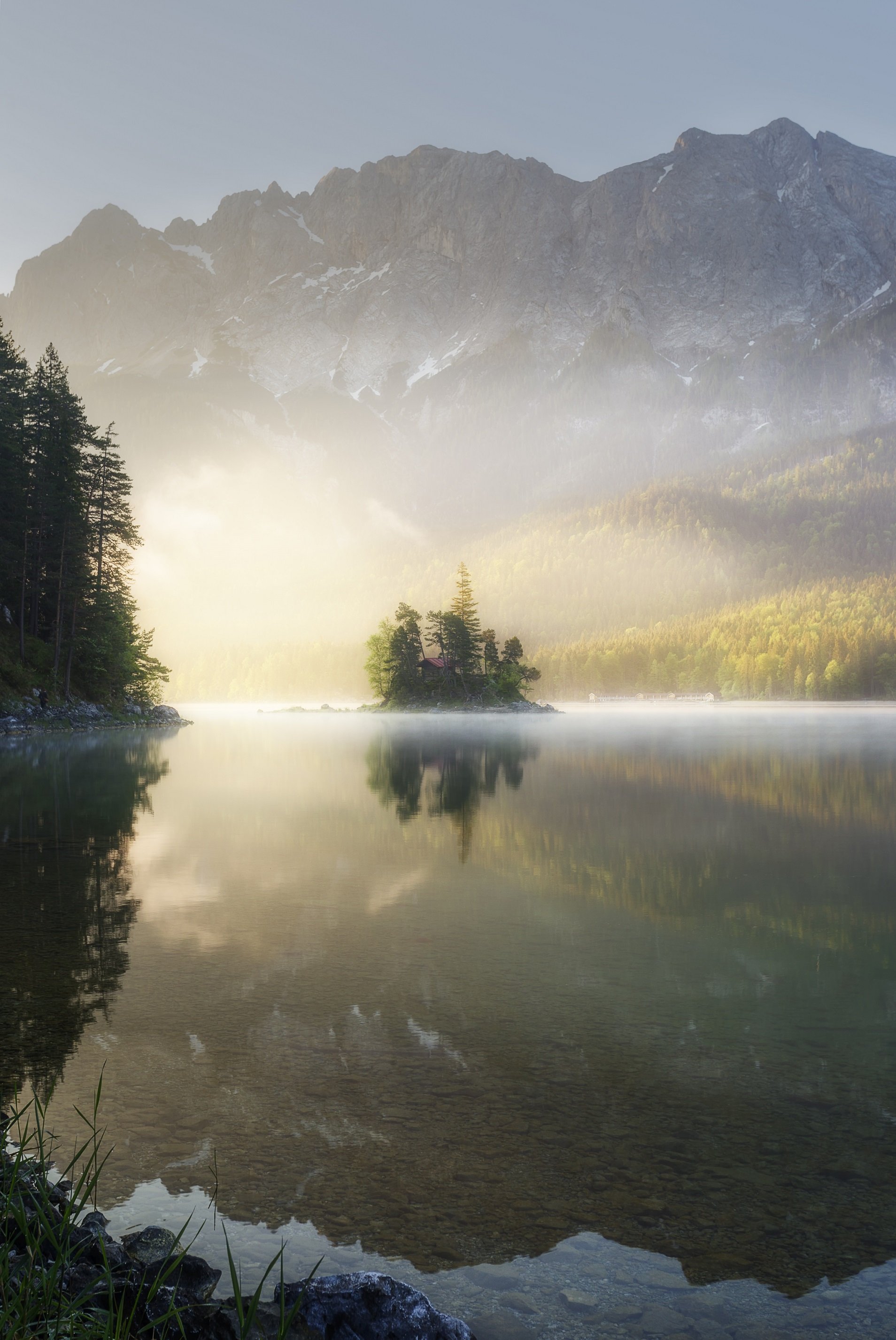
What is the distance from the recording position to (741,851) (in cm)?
1831

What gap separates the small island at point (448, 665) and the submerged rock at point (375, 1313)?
12840 centimetres

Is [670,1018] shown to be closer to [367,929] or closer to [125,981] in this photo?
[367,929]

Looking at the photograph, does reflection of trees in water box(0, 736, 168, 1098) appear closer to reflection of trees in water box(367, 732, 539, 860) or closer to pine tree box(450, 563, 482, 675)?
reflection of trees in water box(367, 732, 539, 860)

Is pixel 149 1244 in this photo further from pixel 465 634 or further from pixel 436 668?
pixel 436 668

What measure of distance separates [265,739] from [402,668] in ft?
229

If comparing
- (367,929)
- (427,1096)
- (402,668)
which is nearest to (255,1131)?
(427,1096)

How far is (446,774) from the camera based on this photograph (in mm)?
37375

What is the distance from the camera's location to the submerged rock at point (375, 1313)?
394 cm

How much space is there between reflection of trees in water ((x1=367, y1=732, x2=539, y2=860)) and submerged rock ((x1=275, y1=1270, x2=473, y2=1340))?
13.5 m

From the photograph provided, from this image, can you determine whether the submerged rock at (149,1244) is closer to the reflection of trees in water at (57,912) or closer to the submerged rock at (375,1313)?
the submerged rock at (375,1313)

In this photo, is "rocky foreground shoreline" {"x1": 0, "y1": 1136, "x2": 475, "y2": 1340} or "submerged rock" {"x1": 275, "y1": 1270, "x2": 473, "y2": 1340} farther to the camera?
"submerged rock" {"x1": 275, "y1": 1270, "x2": 473, "y2": 1340}

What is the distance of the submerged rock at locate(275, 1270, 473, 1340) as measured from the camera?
3.94m

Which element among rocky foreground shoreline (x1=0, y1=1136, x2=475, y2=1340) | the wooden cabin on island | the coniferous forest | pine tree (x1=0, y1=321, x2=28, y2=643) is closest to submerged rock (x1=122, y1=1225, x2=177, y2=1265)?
rocky foreground shoreline (x1=0, y1=1136, x2=475, y2=1340)

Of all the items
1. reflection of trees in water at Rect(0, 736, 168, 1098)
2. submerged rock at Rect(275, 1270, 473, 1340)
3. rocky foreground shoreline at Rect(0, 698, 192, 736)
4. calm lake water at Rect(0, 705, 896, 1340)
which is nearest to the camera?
submerged rock at Rect(275, 1270, 473, 1340)
